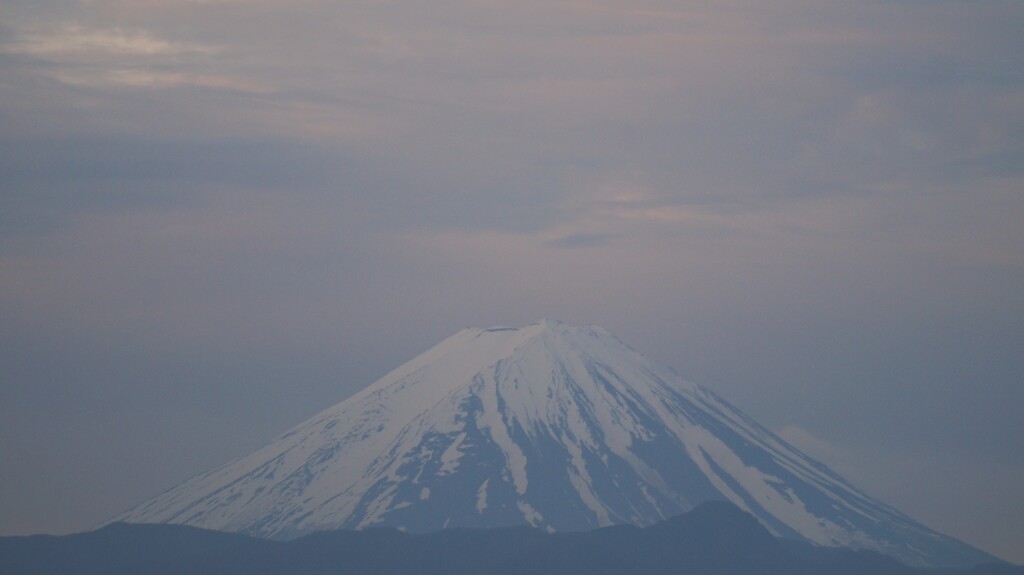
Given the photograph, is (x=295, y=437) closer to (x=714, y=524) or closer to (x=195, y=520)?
(x=195, y=520)

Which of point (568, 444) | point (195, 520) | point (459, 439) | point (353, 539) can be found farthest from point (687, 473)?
point (195, 520)

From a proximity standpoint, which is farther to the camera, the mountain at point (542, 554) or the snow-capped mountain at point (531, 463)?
the snow-capped mountain at point (531, 463)

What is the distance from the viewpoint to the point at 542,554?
349ft

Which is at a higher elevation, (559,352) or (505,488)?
(559,352)

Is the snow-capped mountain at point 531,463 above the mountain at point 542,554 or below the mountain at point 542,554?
above

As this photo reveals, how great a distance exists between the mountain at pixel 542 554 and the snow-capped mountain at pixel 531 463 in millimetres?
2835

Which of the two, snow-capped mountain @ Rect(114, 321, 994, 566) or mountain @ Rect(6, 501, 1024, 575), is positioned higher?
snow-capped mountain @ Rect(114, 321, 994, 566)

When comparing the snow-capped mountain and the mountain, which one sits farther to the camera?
the snow-capped mountain

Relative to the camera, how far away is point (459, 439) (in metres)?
120

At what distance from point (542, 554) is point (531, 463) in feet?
41.6

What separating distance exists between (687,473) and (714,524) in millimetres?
10339

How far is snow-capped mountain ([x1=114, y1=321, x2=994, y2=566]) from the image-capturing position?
4547 inches

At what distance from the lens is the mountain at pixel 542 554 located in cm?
10669

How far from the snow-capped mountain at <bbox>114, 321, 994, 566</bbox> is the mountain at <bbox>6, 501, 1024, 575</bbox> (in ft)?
9.30
